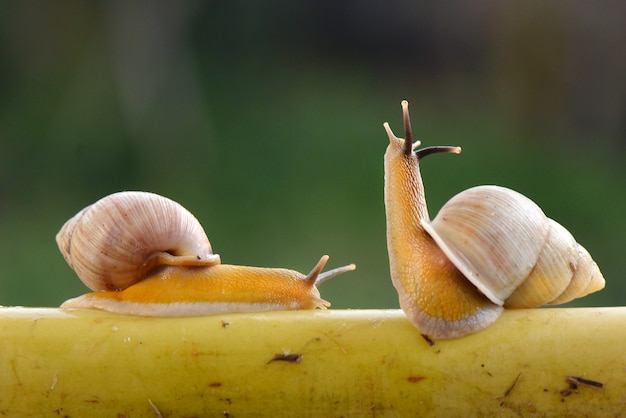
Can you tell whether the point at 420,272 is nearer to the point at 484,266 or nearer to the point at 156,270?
the point at 484,266

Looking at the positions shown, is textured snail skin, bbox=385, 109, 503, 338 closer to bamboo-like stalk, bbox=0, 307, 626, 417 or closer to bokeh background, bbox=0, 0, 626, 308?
bamboo-like stalk, bbox=0, 307, 626, 417

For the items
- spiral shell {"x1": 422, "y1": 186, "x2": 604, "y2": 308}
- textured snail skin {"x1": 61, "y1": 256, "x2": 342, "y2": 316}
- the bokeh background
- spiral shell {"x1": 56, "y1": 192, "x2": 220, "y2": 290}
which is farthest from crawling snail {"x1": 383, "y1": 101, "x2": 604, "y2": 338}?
the bokeh background

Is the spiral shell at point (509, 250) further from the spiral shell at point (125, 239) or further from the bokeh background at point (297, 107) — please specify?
the bokeh background at point (297, 107)

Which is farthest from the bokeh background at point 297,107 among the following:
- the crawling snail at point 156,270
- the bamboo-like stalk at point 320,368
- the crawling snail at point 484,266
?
the bamboo-like stalk at point 320,368

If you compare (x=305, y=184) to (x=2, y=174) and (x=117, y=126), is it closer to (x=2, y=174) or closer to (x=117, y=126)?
(x=117, y=126)

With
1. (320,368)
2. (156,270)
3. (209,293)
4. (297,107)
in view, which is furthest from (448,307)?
(297,107)
